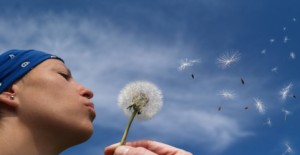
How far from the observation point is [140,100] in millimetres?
5066

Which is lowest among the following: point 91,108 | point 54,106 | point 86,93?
point 54,106

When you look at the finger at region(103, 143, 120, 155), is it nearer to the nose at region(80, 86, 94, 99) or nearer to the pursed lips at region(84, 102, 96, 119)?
the pursed lips at region(84, 102, 96, 119)

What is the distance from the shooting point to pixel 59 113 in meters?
5.20

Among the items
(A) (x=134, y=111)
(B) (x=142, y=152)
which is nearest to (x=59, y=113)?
(A) (x=134, y=111)

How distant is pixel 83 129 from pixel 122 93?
2.03 ft

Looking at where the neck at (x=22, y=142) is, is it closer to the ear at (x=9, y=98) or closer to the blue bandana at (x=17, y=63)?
the ear at (x=9, y=98)

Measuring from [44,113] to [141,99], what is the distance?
3.72ft

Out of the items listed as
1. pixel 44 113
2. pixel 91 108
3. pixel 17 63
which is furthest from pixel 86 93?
pixel 17 63

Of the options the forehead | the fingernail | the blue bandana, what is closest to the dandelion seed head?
the fingernail

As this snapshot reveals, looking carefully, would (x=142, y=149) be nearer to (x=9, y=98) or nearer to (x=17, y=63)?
(x=9, y=98)

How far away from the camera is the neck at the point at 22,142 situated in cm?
515

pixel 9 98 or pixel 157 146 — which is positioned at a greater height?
pixel 9 98

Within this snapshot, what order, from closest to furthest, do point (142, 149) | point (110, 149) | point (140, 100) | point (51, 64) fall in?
point (142, 149) < point (110, 149) < point (140, 100) < point (51, 64)

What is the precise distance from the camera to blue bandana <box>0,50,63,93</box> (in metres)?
5.73
